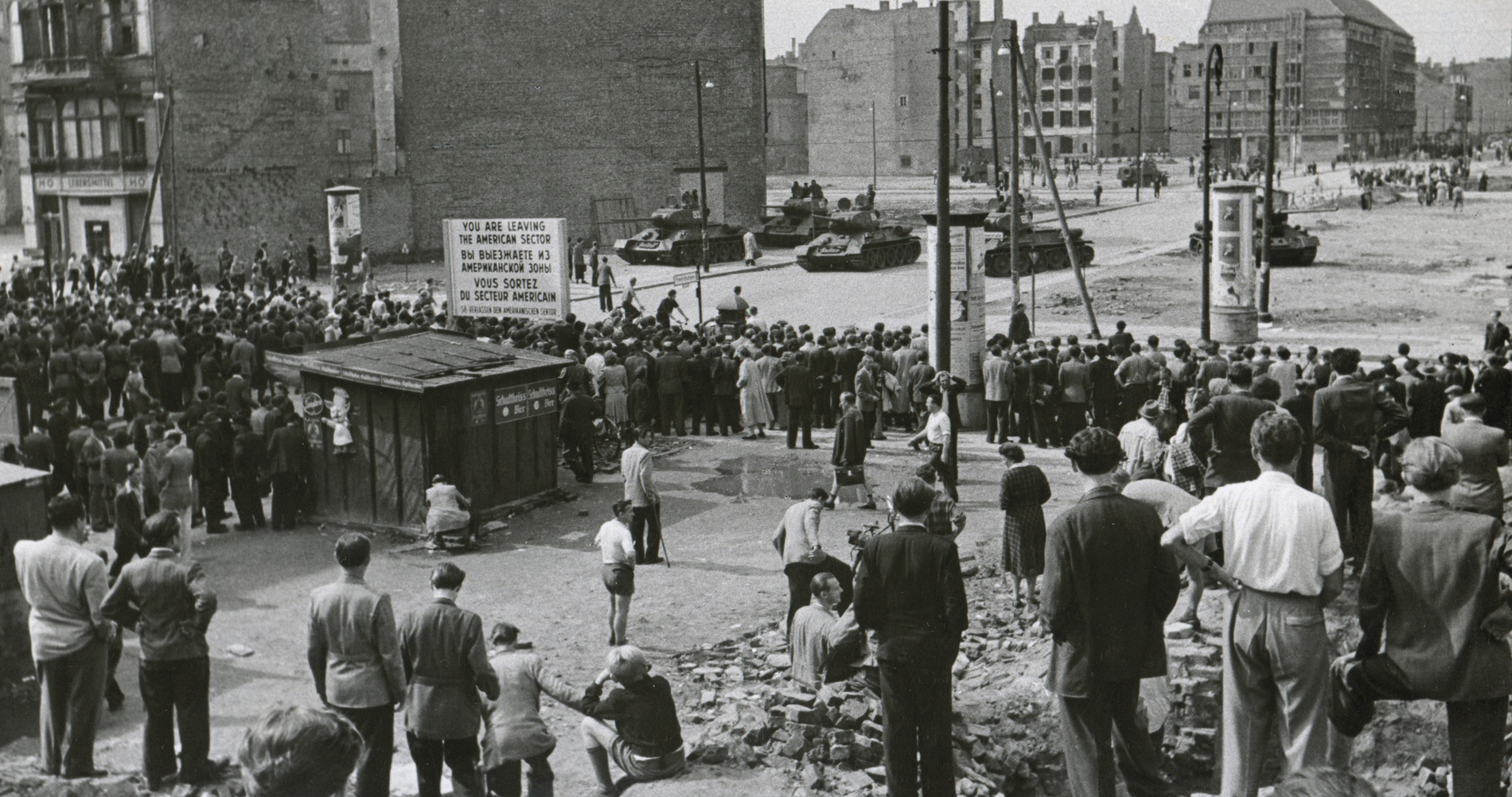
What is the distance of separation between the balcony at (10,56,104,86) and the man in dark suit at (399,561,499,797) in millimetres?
42852

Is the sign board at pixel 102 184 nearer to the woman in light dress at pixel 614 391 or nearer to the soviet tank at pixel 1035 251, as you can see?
the soviet tank at pixel 1035 251

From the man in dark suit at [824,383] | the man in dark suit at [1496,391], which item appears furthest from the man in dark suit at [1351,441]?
the man in dark suit at [824,383]

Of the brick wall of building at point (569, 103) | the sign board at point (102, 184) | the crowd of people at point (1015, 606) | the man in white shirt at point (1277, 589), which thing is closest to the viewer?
the crowd of people at point (1015, 606)

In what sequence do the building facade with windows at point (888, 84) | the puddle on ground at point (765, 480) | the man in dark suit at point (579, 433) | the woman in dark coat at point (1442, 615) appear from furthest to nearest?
the building facade with windows at point (888, 84), the man in dark suit at point (579, 433), the puddle on ground at point (765, 480), the woman in dark coat at point (1442, 615)

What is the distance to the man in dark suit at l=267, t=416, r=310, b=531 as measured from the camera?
634 inches

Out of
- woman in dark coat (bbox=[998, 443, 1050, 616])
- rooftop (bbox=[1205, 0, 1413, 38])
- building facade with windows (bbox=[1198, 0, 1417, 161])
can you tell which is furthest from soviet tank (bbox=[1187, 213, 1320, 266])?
rooftop (bbox=[1205, 0, 1413, 38])

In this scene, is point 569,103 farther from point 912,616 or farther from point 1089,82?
point 1089,82

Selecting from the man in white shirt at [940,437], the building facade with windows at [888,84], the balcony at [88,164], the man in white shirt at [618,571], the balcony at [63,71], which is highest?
the building facade with windows at [888,84]

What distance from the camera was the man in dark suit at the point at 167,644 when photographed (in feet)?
26.8

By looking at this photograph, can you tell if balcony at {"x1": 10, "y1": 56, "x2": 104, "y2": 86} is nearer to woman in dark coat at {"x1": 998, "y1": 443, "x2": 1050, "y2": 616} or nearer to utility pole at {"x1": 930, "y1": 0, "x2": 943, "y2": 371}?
utility pole at {"x1": 930, "y1": 0, "x2": 943, "y2": 371}

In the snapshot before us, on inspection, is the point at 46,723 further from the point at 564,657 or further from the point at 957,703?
the point at 957,703

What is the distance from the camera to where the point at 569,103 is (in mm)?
54812

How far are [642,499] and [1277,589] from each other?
8.76m

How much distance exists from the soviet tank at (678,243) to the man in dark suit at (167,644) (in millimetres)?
38542
